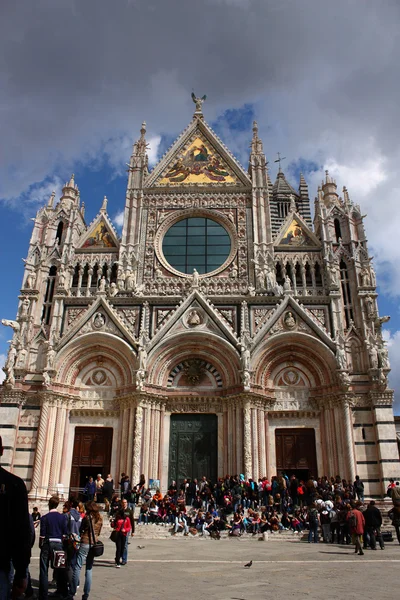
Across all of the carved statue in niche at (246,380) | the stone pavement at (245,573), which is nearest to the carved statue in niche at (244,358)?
the carved statue in niche at (246,380)

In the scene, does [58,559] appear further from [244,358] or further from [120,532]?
[244,358]

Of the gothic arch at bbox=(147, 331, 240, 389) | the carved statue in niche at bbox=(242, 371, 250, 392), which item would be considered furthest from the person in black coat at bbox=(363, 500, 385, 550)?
the gothic arch at bbox=(147, 331, 240, 389)

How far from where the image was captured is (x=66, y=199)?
26547 mm

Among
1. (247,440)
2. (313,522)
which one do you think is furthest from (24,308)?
(313,522)

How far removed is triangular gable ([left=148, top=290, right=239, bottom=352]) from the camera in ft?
72.0

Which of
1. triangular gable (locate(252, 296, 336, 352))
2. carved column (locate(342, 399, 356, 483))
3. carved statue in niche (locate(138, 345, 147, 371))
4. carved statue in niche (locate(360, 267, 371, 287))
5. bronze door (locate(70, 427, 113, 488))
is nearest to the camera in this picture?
carved column (locate(342, 399, 356, 483))

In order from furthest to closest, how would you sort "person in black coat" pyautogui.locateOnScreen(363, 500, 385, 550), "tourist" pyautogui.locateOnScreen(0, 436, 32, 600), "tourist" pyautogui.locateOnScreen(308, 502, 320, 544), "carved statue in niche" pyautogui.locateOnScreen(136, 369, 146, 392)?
"carved statue in niche" pyautogui.locateOnScreen(136, 369, 146, 392) → "tourist" pyautogui.locateOnScreen(308, 502, 320, 544) → "person in black coat" pyautogui.locateOnScreen(363, 500, 385, 550) → "tourist" pyautogui.locateOnScreen(0, 436, 32, 600)

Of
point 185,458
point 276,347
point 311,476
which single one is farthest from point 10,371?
point 311,476

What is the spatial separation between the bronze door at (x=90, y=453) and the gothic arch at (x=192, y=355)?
3161 millimetres

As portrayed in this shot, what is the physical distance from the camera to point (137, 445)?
65.6 feet

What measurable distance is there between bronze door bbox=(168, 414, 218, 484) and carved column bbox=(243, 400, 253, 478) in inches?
66.9

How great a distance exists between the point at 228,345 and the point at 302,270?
5.52 meters

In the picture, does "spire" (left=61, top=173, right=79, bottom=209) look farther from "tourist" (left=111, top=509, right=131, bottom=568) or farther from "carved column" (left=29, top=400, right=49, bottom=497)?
"tourist" (left=111, top=509, right=131, bottom=568)

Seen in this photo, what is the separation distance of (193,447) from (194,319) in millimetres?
5466
